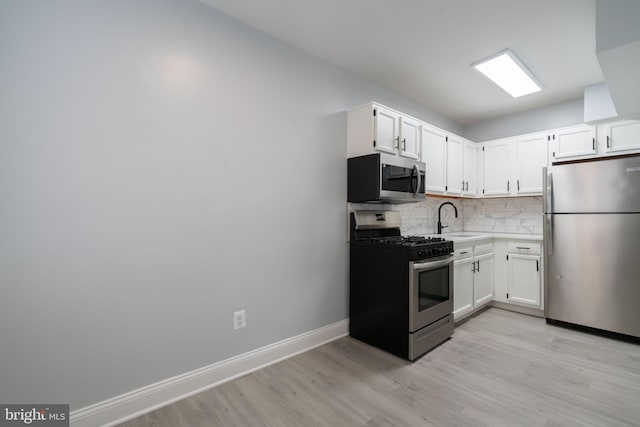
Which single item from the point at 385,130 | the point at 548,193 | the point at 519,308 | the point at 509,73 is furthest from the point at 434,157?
the point at 519,308

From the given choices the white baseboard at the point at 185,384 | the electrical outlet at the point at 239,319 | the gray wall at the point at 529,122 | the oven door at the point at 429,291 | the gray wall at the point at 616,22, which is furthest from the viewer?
the gray wall at the point at 529,122

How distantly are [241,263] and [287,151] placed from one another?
978 millimetres

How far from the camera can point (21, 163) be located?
4.62ft

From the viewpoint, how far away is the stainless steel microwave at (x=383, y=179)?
2604 millimetres

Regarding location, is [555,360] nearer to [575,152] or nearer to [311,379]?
[311,379]

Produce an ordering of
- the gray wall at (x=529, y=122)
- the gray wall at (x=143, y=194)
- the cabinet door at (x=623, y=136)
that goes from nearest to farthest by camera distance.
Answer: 1. the gray wall at (x=143, y=194)
2. the cabinet door at (x=623, y=136)
3. the gray wall at (x=529, y=122)

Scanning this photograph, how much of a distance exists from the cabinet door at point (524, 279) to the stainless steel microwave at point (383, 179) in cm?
160

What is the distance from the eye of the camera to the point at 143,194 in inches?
68.7

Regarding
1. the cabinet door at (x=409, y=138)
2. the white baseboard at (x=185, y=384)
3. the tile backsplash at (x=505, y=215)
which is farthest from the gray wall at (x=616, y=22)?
the white baseboard at (x=185, y=384)

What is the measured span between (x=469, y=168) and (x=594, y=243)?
1611 millimetres

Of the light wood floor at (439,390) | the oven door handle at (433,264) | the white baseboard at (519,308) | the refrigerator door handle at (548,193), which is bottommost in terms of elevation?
the light wood floor at (439,390)

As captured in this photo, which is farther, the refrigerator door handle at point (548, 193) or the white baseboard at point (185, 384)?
the refrigerator door handle at point (548, 193)

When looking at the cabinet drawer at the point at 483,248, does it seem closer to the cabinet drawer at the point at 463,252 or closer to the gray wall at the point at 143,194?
the cabinet drawer at the point at 463,252

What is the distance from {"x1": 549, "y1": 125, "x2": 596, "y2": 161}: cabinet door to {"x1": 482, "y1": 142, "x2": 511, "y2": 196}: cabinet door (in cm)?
51
